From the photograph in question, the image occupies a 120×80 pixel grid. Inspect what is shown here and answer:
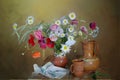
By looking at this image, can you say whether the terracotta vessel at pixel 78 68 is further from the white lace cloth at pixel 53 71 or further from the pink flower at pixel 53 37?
the pink flower at pixel 53 37

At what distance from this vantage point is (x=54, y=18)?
273cm

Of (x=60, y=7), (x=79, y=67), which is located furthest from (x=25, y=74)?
(x=79, y=67)

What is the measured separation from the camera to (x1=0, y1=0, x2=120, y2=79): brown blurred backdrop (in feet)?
8.88

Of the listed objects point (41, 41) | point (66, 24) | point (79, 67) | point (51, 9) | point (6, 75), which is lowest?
point (6, 75)

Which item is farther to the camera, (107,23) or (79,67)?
(107,23)

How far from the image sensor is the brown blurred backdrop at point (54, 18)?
2.71m

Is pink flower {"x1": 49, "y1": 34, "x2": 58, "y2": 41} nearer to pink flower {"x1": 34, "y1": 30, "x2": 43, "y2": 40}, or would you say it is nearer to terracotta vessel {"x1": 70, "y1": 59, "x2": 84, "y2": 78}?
pink flower {"x1": 34, "y1": 30, "x2": 43, "y2": 40}

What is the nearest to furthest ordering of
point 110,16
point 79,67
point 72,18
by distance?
point 79,67, point 72,18, point 110,16

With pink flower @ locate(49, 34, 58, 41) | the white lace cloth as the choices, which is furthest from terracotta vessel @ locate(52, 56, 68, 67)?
pink flower @ locate(49, 34, 58, 41)

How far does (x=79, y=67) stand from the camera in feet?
6.49

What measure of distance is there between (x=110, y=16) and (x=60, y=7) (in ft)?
1.73

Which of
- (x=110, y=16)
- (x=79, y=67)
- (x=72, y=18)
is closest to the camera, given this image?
(x=79, y=67)

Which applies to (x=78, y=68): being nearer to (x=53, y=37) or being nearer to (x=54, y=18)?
(x=53, y=37)

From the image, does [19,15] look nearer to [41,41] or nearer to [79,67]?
[41,41]
